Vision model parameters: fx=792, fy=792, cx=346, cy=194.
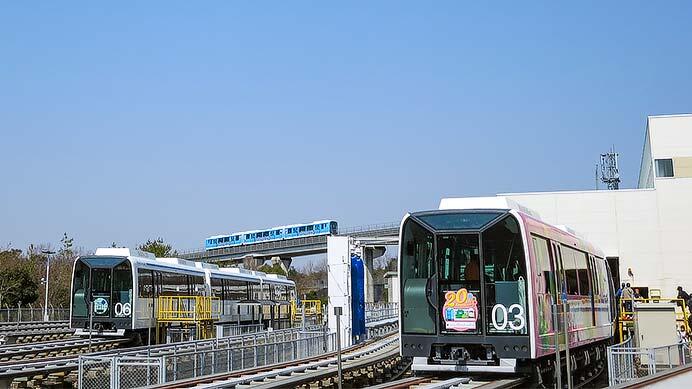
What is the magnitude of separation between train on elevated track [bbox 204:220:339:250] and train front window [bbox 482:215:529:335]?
73.5 m

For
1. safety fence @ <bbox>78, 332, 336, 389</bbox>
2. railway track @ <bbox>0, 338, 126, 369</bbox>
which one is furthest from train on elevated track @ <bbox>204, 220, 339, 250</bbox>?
safety fence @ <bbox>78, 332, 336, 389</bbox>

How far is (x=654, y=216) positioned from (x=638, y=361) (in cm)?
2810

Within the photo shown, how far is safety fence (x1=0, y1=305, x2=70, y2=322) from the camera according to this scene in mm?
48906

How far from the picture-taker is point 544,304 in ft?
51.9

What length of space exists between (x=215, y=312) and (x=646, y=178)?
3046 centimetres

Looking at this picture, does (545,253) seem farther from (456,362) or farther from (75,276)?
(75,276)

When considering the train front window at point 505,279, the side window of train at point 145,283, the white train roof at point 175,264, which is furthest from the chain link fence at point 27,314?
the train front window at point 505,279

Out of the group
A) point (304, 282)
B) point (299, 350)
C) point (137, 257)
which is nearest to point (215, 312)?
point (137, 257)

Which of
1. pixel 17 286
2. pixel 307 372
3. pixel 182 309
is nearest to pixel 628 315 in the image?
pixel 307 372

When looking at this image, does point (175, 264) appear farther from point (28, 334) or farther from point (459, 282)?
point (459, 282)

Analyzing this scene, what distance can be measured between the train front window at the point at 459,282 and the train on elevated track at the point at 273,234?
7317 centimetres

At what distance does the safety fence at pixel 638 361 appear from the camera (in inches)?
678

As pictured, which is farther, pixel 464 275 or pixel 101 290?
pixel 101 290

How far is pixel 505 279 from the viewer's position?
50.3 feet
